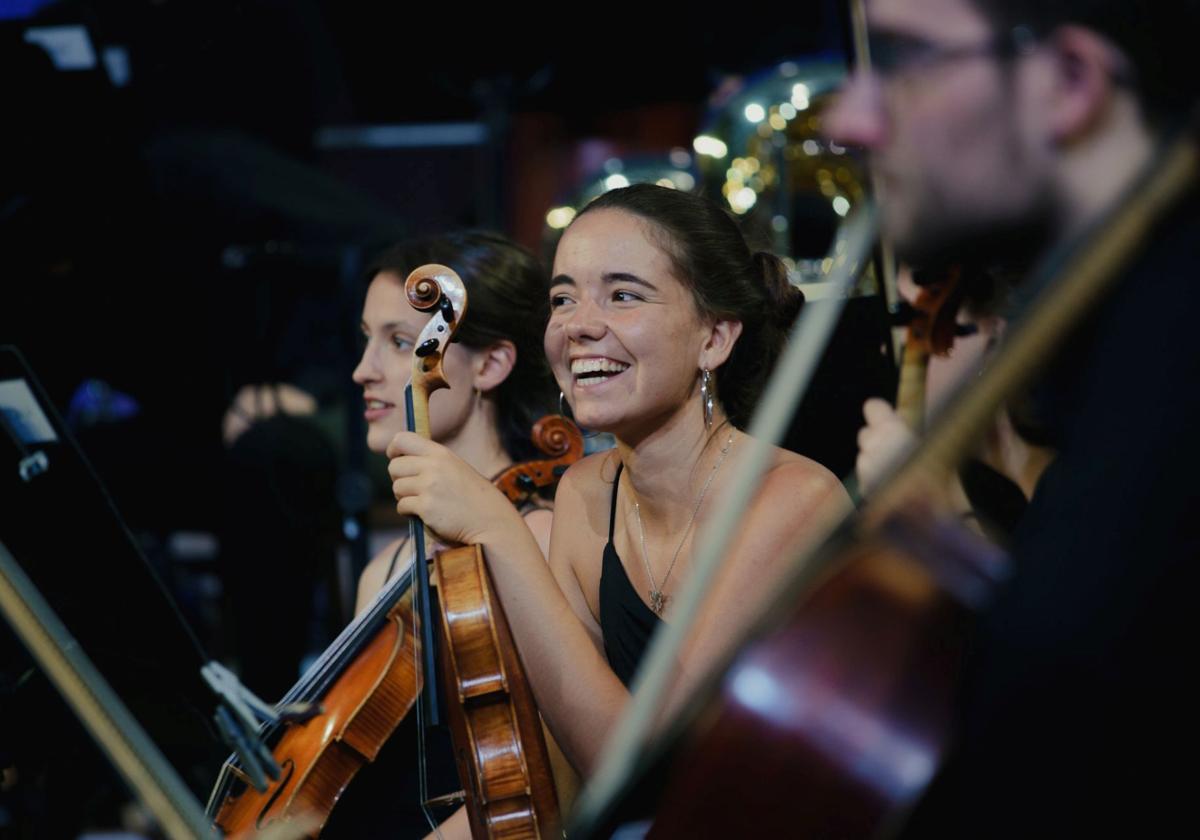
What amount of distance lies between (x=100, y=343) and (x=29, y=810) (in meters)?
1.25

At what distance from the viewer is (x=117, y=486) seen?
3416 mm

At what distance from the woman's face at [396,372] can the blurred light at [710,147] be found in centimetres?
136

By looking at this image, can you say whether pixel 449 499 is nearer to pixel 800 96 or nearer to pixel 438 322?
pixel 438 322

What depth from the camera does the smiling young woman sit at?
171 centimetres

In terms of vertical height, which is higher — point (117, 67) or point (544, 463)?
point (117, 67)

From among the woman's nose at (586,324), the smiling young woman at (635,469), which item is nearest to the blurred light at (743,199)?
the smiling young woman at (635,469)

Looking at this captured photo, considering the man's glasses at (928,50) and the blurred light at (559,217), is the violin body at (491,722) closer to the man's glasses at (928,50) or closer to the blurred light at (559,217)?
the man's glasses at (928,50)

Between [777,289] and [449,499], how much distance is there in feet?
2.24

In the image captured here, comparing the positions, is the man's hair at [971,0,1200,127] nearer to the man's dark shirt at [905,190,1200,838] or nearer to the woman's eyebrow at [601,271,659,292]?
the man's dark shirt at [905,190,1200,838]

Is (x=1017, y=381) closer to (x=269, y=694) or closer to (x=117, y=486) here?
(x=269, y=694)

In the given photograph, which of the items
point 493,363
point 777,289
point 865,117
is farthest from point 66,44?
point 865,117

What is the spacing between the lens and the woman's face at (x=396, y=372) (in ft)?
7.60

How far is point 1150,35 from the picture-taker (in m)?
0.99

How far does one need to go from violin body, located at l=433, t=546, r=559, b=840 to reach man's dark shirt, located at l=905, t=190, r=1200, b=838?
78 cm
